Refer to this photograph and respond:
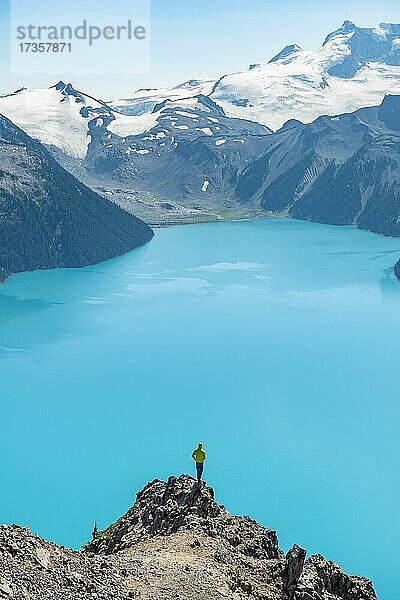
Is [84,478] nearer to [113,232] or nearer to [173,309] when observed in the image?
[173,309]

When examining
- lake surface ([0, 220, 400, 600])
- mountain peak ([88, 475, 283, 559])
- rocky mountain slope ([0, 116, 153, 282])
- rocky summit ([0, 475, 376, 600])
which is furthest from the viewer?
rocky mountain slope ([0, 116, 153, 282])

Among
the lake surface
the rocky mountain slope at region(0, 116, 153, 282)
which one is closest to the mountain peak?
the lake surface

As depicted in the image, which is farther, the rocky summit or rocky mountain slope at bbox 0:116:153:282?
rocky mountain slope at bbox 0:116:153:282

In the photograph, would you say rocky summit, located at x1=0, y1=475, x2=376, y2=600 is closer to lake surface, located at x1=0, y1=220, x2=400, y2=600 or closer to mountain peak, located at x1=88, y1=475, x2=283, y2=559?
mountain peak, located at x1=88, y1=475, x2=283, y2=559

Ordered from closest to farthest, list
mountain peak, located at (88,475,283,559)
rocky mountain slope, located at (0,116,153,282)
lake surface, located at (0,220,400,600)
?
mountain peak, located at (88,475,283,559) < lake surface, located at (0,220,400,600) < rocky mountain slope, located at (0,116,153,282)

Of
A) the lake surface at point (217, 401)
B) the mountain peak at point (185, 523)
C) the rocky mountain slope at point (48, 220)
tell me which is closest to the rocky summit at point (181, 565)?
the mountain peak at point (185, 523)

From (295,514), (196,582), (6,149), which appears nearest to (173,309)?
(295,514)
